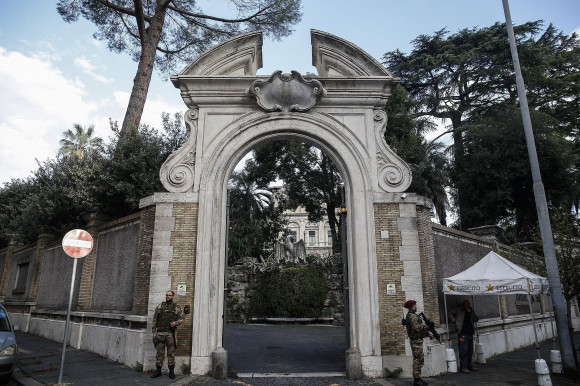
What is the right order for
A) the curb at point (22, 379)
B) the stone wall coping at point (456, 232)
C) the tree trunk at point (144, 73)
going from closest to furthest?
the curb at point (22, 379) → the stone wall coping at point (456, 232) → the tree trunk at point (144, 73)

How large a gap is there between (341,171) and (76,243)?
5596 millimetres

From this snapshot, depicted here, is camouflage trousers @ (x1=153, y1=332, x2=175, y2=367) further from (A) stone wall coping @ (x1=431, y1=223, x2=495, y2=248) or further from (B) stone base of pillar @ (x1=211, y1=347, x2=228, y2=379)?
(A) stone wall coping @ (x1=431, y1=223, x2=495, y2=248)

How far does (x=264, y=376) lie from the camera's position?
776 centimetres

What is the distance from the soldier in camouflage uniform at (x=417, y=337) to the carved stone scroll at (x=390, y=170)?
2.61m

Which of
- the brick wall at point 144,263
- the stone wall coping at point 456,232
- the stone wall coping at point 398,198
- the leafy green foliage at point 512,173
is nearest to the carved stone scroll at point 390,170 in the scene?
the stone wall coping at point 398,198

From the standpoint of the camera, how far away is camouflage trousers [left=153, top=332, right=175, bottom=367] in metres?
7.48

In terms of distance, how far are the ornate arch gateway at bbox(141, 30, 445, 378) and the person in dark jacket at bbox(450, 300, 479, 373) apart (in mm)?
1226

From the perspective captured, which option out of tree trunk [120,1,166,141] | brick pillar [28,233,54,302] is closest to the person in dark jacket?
tree trunk [120,1,166,141]

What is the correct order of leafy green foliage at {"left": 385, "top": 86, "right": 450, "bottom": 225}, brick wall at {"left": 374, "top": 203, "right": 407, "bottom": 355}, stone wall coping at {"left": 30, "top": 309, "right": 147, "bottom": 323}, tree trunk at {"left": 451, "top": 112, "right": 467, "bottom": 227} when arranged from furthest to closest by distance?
tree trunk at {"left": 451, "top": 112, "right": 467, "bottom": 227}
leafy green foliage at {"left": 385, "top": 86, "right": 450, "bottom": 225}
stone wall coping at {"left": 30, "top": 309, "right": 147, "bottom": 323}
brick wall at {"left": 374, "top": 203, "right": 407, "bottom": 355}

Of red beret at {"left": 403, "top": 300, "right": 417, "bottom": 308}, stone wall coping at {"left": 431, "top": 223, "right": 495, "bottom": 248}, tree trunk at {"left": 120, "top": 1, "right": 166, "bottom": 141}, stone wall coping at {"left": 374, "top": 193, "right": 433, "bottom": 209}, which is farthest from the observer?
tree trunk at {"left": 120, "top": 1, "right": 166, "bottom": 141}

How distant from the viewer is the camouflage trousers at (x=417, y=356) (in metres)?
7.13

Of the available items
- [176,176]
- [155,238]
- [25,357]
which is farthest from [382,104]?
[25,357]

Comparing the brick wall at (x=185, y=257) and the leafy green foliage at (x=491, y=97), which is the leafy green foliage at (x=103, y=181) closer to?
the brick wall at (x=185, y=257)

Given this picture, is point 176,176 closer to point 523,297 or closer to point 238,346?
point 238,346
